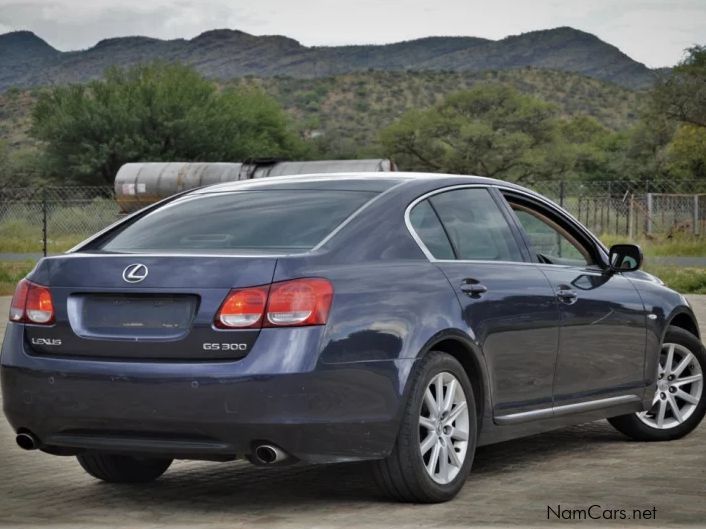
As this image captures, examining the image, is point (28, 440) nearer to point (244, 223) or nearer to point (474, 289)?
point (244, 223)

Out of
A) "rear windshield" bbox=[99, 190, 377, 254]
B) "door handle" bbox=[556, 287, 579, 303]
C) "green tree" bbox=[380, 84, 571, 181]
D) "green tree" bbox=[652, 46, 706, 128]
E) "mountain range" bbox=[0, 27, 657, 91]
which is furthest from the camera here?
"mountain range" bbox=[0, 27, 657, 91]

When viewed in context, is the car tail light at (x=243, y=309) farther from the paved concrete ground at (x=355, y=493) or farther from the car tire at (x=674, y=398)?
the car tire at (x=674, y=398)

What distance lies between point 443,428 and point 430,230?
104 centimetres

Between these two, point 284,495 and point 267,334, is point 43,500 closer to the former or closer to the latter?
point 284,495

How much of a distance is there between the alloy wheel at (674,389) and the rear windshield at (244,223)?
277cm

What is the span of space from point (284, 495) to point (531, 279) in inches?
69.2

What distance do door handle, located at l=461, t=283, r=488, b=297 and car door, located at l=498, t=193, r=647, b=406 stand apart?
30.2 inches

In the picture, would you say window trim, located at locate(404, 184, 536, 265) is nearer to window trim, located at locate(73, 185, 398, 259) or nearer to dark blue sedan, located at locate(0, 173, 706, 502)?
dark blue sedan, located at locate(0, 173, 706, 502)

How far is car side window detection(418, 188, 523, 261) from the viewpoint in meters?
7.86

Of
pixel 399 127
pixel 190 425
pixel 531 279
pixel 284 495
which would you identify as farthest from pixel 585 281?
pixel 399 127

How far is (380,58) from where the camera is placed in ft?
641

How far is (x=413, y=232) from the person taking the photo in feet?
24.7

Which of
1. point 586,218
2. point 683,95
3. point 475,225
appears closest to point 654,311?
point 475,225

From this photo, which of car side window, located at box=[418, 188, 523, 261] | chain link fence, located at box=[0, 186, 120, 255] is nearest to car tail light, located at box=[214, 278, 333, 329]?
car side window, located at box=[418, 188, 523, 261]
